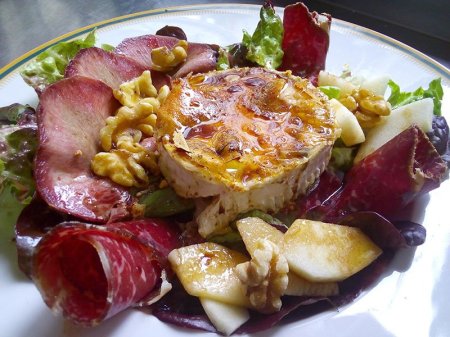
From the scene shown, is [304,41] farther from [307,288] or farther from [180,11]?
[307,288]

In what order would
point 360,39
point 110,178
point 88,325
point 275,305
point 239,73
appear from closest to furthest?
point 88,325 → point 275,305 → point 110,178 → point 239,73 → point 360,39

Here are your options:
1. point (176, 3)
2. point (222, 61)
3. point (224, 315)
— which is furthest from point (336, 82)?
point (176, 3)

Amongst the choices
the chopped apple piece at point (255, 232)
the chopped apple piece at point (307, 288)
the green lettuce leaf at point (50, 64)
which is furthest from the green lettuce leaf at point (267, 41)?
the chopped apple piece at point (307, 288)

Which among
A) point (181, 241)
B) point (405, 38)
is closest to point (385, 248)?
point (181, 241)

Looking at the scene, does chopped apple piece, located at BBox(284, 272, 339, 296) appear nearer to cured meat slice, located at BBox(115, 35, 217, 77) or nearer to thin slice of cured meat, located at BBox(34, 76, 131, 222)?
thin slice of cured meat, located at BBox(34, 76, 131, 222)

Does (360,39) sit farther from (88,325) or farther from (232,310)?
(88,325)

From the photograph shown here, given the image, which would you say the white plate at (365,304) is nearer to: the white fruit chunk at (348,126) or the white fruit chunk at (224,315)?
the white fruit chunk at (224,315)
